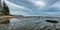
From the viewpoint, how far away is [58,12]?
114cm

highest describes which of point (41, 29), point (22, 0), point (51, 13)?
point (22, 0)

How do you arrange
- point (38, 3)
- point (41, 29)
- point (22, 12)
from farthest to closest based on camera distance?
point (41, 29) < point (22, 12) < point (38, 3)

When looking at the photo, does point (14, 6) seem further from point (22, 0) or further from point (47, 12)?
point (47, 12)

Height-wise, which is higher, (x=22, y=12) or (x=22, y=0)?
(x=22, y=0)

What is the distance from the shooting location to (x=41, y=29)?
779 centimetres

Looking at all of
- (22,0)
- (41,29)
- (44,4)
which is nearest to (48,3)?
(44,4)

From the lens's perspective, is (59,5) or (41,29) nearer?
(59,5)

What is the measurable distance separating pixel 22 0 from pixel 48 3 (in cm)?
24

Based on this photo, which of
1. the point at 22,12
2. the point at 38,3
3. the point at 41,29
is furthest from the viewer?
the point at 41,29

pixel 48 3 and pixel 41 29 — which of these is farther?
pixel 41 29

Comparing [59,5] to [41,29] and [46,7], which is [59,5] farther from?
[41,29]

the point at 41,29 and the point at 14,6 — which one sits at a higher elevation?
the point at 14,6

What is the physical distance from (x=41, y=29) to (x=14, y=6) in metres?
6.71

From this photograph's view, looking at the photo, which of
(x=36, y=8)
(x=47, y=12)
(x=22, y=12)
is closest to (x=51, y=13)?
(x=47, y=12)
